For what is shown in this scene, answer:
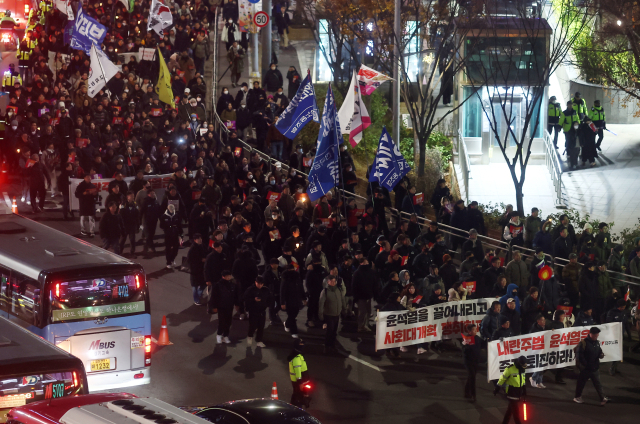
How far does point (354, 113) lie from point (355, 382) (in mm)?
7591

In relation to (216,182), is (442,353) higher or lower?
lower

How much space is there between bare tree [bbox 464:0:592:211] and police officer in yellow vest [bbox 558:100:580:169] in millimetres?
866

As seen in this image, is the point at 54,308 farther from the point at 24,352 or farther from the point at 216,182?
the point at 216,182

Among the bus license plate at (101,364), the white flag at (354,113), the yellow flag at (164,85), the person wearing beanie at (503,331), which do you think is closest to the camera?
the bus license plate at (101,364)

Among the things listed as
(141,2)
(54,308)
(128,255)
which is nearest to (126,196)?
(128,255)

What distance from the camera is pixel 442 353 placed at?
15.8m

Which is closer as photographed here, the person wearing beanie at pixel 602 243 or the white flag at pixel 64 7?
the person wearing beanie at pixel 602 243

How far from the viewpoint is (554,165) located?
27906 millimetres

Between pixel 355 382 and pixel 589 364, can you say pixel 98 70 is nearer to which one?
pixel 355 382

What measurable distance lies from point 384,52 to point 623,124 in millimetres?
10611

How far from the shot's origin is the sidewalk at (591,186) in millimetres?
25594

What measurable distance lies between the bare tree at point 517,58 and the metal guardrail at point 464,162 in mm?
1201

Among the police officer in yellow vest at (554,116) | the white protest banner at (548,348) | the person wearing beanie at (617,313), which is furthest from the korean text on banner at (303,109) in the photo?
the police officer in yellow vest at (554,116)

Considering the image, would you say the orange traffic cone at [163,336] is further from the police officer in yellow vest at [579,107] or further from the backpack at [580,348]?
the police officer in yellow vest at [579,107]
